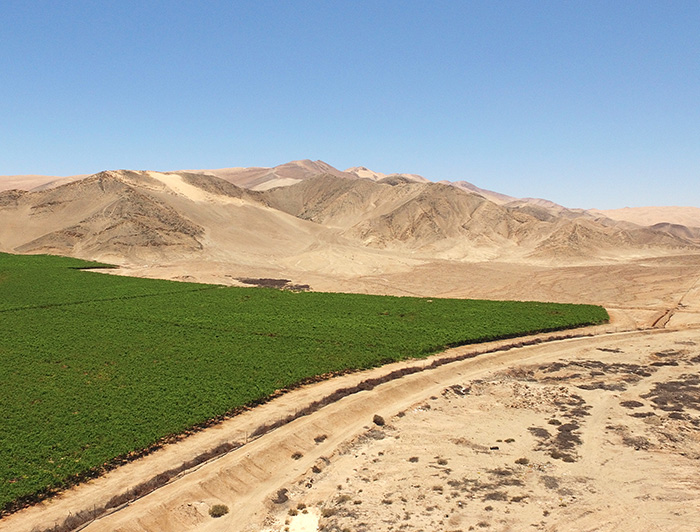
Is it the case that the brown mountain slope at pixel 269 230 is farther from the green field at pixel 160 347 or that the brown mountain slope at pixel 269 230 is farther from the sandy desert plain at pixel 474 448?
the sandy desert plain at pixel 474 448

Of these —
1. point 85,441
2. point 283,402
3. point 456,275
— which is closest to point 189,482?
point 85,441

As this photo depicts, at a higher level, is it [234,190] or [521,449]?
[234,190]

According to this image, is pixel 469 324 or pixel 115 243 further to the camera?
pixel 115 243

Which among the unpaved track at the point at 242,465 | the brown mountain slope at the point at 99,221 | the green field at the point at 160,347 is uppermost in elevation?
the brown mountain slope at the point at 99,221

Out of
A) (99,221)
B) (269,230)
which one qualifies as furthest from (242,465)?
(269,230)

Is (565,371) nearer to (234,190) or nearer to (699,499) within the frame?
(699,499)

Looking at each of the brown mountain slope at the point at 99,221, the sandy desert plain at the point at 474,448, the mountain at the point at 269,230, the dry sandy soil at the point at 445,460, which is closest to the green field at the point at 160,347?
the sandy desert plain at the point at 474,448

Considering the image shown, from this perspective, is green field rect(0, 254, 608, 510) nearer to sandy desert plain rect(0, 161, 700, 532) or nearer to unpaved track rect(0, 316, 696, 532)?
unpaved track rect(0, 316, 696, 532)
